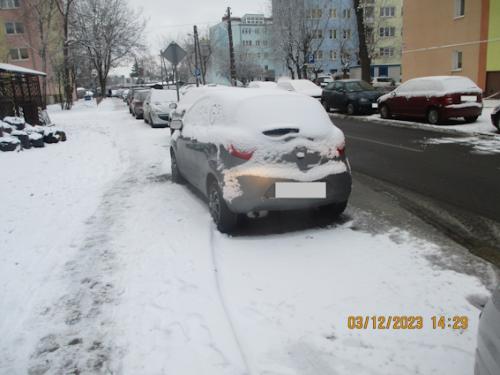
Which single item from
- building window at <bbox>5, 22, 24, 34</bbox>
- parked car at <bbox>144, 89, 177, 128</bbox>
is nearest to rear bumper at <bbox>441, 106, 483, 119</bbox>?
parked car at <bbox>144, 89, 177, 128</bbox>

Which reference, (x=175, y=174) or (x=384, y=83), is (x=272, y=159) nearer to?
(x=175, y=174)

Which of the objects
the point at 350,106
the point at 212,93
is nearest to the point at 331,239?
the point at 212,93

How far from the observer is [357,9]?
22.4m

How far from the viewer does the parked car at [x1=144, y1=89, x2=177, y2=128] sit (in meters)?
17.7

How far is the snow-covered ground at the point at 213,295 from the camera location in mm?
3006

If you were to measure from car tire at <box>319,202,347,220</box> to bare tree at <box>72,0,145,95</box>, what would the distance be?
37.9m

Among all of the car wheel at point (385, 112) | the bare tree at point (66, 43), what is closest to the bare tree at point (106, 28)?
the bare tree at point (66, 43)

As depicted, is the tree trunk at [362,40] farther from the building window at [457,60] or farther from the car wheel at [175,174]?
the car wheel at [175,174]

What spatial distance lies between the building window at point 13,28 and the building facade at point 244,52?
1149 inches

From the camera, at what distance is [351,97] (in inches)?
800

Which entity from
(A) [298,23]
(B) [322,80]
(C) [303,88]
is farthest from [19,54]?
(C) [303,88]

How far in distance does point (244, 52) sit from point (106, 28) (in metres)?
37.6

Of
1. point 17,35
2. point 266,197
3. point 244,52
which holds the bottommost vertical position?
point 266,197

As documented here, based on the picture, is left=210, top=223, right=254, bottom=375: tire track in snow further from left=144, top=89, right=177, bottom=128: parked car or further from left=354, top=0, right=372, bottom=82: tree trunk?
left=354, top=0, right=372, bottom=82: tree trunk
